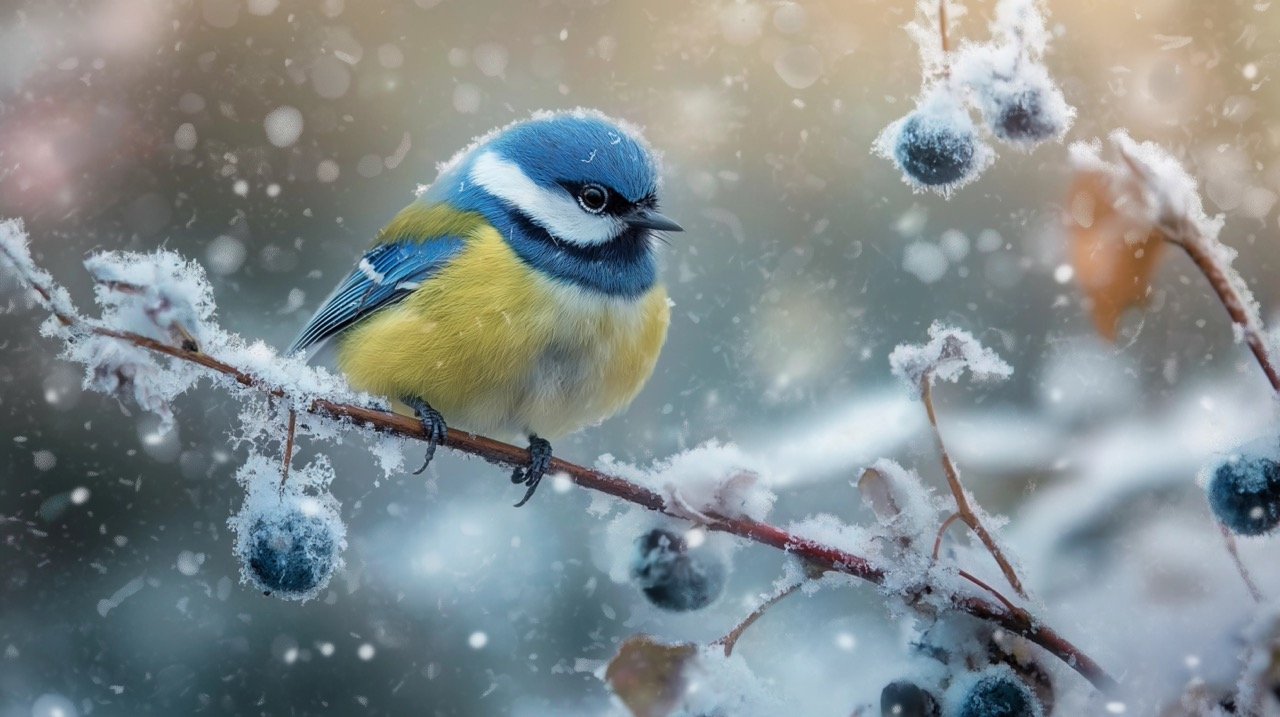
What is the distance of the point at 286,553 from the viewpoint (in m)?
0.61

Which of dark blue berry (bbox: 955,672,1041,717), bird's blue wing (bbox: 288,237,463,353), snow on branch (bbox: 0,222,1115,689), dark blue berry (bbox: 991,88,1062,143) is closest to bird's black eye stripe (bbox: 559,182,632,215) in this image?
bird's blue wing (bbox: 288,237,463,353)

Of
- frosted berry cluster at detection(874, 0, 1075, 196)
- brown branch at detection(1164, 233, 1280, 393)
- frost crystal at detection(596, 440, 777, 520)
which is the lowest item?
brown branch at detection(1164, 233, 1280, 393)

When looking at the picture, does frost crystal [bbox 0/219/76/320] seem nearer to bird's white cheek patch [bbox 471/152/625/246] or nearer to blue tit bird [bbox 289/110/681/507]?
blue tit bird [bbox 289/110/681/507]

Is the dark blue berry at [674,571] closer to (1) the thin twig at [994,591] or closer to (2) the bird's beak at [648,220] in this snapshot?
(1) the thin twig at [994,591]

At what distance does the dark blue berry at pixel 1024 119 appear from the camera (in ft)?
1.74

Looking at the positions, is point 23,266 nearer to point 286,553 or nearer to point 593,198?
point 286,553

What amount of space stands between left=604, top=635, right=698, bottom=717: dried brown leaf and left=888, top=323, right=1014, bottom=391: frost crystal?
0.17 meters

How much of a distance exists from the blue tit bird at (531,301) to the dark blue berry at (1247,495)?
1.58 ft

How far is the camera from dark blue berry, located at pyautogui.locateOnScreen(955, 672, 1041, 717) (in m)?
0.50

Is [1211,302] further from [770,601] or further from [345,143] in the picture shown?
[345,143]

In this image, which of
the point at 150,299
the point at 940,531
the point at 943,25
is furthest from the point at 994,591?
the point at 150,299

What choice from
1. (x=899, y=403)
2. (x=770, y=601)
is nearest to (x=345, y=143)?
(x=899, y=403)

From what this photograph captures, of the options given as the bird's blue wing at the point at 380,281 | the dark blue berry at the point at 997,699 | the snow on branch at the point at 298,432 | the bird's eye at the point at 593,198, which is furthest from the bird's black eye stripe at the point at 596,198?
the dark blue berry at the point at 997,699

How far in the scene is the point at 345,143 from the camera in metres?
1.37
